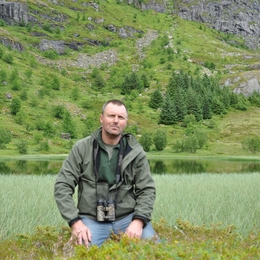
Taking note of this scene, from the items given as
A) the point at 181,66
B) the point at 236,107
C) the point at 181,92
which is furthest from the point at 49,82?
the point at 181,66

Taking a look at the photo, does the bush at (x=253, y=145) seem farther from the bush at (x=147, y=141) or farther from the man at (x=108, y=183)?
the man at (x=108, y=183)

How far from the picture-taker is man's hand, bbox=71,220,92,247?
224 inches

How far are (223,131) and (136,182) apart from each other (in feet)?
363

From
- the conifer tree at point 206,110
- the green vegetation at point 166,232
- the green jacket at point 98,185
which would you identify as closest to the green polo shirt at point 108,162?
the green jacket at point 98,185

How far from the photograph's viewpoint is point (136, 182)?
6.31 metres

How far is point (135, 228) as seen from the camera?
584cm

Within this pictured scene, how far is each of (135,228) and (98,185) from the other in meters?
0.93

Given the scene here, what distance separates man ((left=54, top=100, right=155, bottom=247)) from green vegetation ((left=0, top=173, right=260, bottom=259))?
37cm

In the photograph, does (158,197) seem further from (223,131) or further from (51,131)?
(223,131)

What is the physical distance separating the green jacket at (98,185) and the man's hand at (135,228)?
0.09 meters

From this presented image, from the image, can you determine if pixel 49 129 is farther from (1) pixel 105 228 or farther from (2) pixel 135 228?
(2) pixel 135 228

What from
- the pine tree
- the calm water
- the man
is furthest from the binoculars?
the pine tree

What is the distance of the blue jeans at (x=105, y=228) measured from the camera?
19.7 ft

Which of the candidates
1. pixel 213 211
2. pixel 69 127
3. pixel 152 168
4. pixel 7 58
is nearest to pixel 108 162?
pixel 213 211
